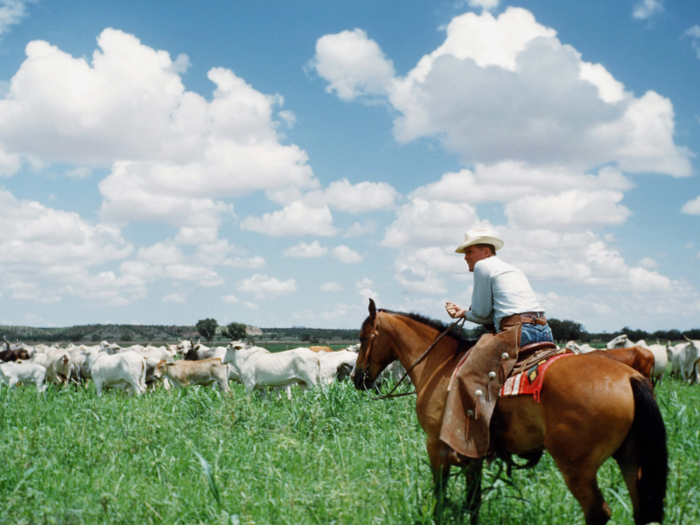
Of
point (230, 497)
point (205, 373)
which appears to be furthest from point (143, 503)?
point (205, 373)

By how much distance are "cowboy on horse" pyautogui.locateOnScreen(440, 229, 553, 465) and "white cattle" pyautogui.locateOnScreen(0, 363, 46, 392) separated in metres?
17.1

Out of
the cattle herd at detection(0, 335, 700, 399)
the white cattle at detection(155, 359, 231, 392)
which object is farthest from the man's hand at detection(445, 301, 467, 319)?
the white cattle at detection(155, 359, 231, 392)

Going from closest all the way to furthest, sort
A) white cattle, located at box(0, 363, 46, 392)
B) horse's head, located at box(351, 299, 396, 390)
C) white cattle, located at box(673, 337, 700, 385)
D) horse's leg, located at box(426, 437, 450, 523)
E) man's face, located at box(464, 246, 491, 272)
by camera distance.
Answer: horse's leg, located at box(426, 437, 450, 523)
man's face, located at box(464, 246, 491, 272)
horse's head, located at box(351, 299, 396, 390)
white cattle, located at box(0, 363, 46, 392)
white cattle, located at box(673, 337, 700, 385)

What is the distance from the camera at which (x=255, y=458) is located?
763cm

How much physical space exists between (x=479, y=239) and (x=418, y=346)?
1.37 meters

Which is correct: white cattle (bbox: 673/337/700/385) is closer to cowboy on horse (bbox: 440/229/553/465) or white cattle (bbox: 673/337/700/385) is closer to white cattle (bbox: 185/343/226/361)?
white cattle (bbox: 185/343/226/361)

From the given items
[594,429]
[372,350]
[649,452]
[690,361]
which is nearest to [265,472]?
[372,350]

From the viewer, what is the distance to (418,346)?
603 cm

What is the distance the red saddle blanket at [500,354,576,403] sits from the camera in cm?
461

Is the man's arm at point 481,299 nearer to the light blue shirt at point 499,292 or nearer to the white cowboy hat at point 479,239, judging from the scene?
the light blue shirt at point 499,292

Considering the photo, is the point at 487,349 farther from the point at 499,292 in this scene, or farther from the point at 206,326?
the point at 206,326

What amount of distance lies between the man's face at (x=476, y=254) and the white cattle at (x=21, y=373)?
1689 centimetres

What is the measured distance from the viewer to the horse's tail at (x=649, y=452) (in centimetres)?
418

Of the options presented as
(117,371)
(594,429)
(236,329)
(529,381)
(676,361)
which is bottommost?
(236,329)
